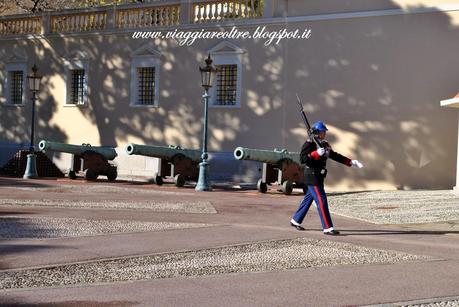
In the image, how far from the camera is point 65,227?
37.3ft

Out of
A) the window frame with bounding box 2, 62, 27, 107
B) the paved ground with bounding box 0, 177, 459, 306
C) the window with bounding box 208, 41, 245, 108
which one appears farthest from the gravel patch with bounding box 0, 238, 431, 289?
the window frame with bounding box 2, 62, 27, 107

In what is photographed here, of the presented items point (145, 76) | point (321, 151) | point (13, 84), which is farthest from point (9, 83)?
point (321, 151)

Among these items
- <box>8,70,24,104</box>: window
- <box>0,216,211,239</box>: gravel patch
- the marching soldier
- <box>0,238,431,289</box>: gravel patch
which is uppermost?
<box>8,70,24,104</box>: window

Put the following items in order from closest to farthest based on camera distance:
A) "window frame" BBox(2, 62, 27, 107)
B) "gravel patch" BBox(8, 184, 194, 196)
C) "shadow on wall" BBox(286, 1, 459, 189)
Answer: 1. "gravel patch" BBox(8, 184, 194, 196)
2. "shadow on wall" BBox(286, 1, 459, 189)
3. "window frame" BBox(2, 62, 27, 107)

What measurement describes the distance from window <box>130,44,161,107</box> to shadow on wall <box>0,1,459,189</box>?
24cm

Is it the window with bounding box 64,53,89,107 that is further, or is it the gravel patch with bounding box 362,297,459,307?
the window with bounding box 64,53,89,107

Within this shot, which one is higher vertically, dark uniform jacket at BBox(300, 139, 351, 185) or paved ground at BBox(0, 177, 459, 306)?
dark uniform jacket at BBox(300, 139, 351, 185)

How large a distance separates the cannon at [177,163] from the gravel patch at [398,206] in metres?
4.43

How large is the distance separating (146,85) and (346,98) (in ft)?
24.8

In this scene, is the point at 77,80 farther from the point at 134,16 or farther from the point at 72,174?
the point at 72,174

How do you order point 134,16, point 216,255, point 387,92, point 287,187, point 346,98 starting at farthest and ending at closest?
point 134,16
point 346,98
point 387,92
point 287,187
point 216,255

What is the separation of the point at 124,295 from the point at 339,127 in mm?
16060

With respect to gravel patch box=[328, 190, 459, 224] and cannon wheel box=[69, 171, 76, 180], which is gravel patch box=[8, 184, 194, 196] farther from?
gravel patch box=[328, 190, 459, 224]

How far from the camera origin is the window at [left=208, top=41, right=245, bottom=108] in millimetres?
24016
